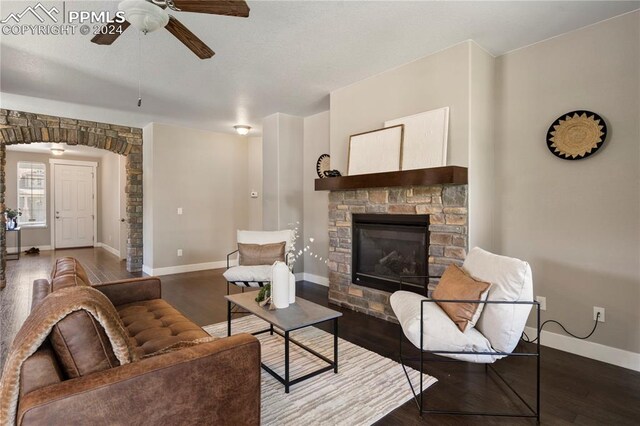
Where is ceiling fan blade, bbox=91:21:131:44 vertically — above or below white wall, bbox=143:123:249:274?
above

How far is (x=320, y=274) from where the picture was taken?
16.9 ft

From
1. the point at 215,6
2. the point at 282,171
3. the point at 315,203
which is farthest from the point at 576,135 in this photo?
the point at 282,171

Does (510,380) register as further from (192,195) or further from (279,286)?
(192,195)

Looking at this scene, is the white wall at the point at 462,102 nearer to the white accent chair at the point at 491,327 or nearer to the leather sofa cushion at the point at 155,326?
the white accent chair at the point at 491,327

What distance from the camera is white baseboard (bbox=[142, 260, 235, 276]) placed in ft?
18.9

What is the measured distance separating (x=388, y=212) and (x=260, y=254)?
5.31ft

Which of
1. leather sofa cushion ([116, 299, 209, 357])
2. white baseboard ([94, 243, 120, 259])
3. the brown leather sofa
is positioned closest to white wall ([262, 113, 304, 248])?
leather sofa cushion ([116, 299, 209, 357])

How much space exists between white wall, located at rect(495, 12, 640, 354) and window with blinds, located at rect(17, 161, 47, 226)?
1025 cm

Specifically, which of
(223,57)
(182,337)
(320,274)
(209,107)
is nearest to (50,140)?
(209,107)

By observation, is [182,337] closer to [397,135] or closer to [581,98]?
[397,135]

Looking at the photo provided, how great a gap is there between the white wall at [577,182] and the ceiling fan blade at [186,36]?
2624 mm

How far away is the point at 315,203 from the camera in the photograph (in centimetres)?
519

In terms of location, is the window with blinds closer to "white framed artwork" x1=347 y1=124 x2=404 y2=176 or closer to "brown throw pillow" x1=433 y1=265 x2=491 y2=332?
"white framed artwork" x1=347 y1=124 x2=404 y2=176

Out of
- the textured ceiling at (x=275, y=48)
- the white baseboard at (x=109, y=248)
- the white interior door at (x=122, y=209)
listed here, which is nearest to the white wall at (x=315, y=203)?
the textured ceiling at (x=275, y=48)
